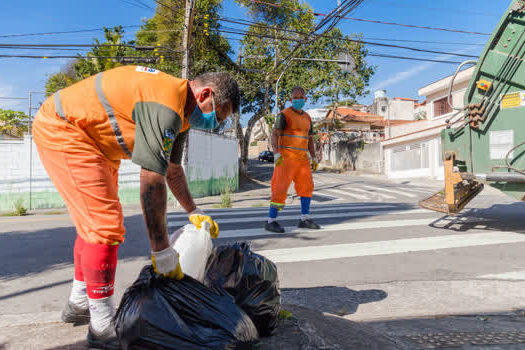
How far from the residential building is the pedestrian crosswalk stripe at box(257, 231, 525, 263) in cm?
1679

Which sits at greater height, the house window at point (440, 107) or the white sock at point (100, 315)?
the house window at point (440, 107)

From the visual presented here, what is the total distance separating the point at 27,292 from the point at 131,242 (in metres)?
1.65

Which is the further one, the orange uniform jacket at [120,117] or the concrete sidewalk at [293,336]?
the concrete sidewalk at [293,336]

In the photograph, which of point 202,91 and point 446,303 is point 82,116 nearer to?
point 202,91

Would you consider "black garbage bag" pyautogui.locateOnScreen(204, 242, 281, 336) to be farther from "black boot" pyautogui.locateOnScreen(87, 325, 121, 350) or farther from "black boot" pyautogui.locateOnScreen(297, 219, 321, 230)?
"black boot" pyautogui.locateOnScreen(297, 219, 321, 230)

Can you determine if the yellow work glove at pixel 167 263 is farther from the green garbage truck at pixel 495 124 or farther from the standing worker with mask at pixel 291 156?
the green garbage truck at pixel 495 124

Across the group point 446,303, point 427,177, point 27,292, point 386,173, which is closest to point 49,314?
point 27,292

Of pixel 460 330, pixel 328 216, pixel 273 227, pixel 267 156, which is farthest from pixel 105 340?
pixel 267 156

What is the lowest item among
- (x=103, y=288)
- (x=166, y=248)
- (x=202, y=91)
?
(x=103, y=288)

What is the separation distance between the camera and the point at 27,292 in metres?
2.91

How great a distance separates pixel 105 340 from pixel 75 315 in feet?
1.44

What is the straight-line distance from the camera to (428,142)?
22.4 meters

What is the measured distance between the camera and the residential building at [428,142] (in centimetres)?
2170

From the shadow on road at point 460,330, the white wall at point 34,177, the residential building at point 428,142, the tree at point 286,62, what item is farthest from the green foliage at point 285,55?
the shadow on road at point 460,330
